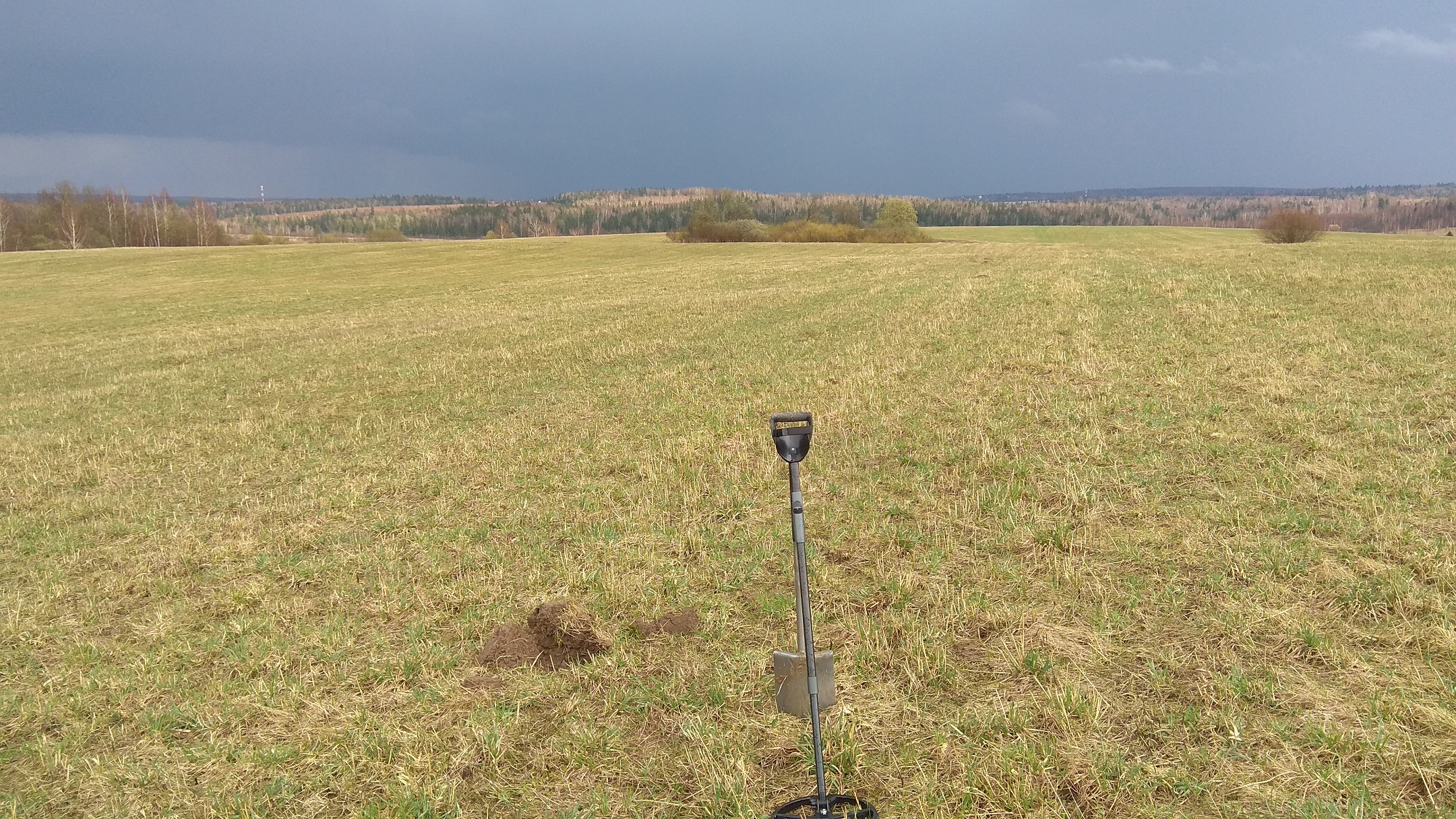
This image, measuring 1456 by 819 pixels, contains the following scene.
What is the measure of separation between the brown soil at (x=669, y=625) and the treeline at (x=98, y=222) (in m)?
118

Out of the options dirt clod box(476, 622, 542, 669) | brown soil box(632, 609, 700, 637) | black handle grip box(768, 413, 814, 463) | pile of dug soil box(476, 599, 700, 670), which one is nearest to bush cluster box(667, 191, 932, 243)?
brown soil box(632, 609, 700, 637)

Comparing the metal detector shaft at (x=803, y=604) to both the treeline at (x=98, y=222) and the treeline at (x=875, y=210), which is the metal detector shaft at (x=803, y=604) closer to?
the treeline at (x=98, y=222)

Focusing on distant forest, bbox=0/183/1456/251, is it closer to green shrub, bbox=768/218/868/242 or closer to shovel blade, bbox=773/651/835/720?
green shrub, bbox=768/218/868/242

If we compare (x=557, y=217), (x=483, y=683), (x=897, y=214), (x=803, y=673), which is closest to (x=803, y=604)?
(x=803, y=673)

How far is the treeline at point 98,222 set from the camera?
320ft

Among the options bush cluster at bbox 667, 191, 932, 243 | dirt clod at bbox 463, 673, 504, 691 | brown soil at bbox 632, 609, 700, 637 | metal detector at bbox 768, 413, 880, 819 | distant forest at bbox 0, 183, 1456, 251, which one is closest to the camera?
metal detector at bbox 768, 413, 880, 819

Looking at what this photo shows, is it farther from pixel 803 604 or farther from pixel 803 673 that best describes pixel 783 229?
pixel 803 604

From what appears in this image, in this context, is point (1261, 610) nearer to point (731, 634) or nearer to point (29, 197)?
point (731, 634)

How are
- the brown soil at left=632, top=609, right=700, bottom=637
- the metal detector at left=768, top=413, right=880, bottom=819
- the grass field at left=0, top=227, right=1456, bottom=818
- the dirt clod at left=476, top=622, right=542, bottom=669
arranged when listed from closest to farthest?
the metal detector at left=768, top=413, right=880, bottom=819, the grass field at left=0, top=227, right=1456, bottom=818, the dirt clod at left=476, top=622, right=542, bottom=669, the brown soil at left=632, top=609, right=700, bottom=637

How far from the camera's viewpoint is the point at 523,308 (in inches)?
1248

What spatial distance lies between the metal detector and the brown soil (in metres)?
2.01

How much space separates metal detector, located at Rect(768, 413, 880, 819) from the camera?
158 inches

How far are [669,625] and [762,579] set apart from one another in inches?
44.1

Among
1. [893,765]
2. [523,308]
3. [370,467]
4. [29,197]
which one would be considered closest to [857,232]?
[523,308]
